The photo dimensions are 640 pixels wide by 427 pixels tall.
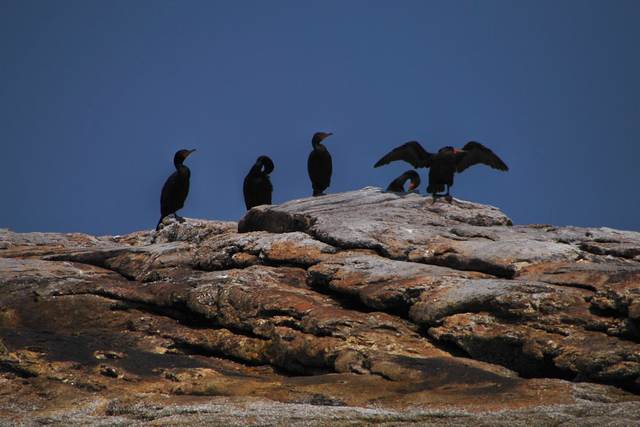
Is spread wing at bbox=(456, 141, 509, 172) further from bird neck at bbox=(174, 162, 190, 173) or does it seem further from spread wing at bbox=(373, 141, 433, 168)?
bird neck at bbox=(174, 162, 190, 173)

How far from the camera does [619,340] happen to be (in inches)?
431

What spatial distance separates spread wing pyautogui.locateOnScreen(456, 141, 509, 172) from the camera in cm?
2372

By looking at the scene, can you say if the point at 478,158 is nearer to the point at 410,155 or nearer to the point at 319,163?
the point at 410,155

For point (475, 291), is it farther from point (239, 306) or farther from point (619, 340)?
point (239, 306)

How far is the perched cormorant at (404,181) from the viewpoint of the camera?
2603 centimetres

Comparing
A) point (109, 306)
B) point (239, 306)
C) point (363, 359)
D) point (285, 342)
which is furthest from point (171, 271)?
point (363, 359)

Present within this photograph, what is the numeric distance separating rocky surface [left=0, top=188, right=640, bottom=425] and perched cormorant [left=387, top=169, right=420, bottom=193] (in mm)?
7486

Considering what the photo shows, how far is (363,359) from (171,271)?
5748mm

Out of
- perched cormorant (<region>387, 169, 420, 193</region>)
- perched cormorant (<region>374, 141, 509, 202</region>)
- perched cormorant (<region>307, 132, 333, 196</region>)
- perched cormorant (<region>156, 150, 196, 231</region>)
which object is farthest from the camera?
perched cormorant (<region>307, 132, 333, 196</region>)

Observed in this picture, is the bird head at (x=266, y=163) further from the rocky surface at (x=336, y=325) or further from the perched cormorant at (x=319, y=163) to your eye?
the rocky surface at (x=336, y=325)

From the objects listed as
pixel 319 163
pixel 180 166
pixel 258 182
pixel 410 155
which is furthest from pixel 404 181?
pixel 180 166

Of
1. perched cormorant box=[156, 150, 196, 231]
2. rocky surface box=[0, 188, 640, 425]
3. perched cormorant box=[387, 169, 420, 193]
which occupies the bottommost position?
rocky surface box=[0, 188, 640, 425]

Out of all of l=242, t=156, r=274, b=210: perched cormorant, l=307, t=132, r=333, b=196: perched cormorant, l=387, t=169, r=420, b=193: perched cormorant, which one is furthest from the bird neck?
l=387, t=169, r=420, b=193: perched cormorant

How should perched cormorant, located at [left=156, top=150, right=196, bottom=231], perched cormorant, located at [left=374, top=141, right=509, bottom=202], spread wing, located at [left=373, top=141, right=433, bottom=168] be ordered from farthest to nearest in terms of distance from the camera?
spread wing, located at [left=373, top=141, right=433, bottom=168] → perched cormorant, located at [left=156, top=150, right=196, bottom=231] → perched cormorant, located at [left=374, top=141, right=509, bottom=202]
